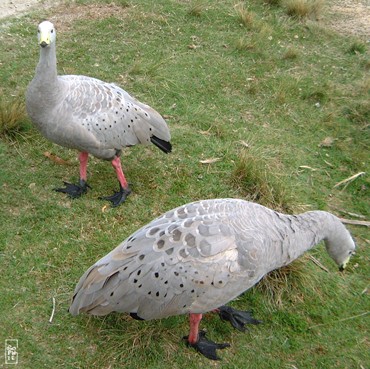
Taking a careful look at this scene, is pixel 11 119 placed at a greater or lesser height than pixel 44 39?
lesser

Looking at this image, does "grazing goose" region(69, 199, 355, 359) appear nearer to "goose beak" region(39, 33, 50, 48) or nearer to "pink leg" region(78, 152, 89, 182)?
"pink leg" region(78, 152, 89, 182)

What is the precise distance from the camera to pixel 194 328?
12.8 ft

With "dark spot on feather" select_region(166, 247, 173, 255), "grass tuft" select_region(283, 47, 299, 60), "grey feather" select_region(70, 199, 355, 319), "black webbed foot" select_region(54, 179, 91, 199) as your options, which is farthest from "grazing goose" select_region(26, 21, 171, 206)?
"grass tuft" select_region(283, 47, 299, 60)

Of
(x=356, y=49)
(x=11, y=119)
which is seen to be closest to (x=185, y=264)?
(x=11, y=119)

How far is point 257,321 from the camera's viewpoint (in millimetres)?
4266

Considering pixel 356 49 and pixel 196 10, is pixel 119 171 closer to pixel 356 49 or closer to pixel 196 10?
pixel 196 10

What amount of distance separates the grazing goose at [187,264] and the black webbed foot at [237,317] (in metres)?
0.45

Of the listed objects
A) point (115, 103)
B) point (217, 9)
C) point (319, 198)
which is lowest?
point (319, 198)

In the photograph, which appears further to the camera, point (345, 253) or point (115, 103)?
point (115, 103)

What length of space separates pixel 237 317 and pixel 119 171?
1.93m

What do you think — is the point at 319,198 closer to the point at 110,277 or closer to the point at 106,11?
the point at 110,277

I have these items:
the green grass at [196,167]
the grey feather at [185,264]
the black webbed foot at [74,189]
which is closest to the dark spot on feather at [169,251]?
the grey feather at [185,264]

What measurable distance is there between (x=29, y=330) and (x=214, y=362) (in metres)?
1.46

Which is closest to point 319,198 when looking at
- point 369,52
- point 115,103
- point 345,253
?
point 345,253
